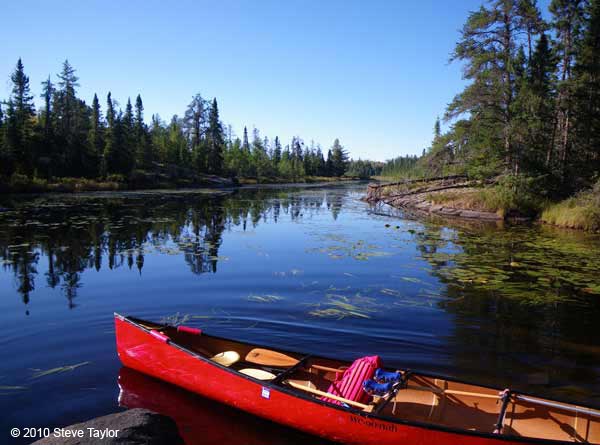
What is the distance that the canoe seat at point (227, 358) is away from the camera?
620 cm

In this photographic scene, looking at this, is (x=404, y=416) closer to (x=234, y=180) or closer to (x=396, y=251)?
(x=396, y=251)

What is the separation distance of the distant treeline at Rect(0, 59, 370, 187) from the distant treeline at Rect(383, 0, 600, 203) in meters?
43.6

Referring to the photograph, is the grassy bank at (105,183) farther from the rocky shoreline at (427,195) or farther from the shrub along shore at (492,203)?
the shrub along shore at (492,203)

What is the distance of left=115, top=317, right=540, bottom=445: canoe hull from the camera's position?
A: 433 centimetres

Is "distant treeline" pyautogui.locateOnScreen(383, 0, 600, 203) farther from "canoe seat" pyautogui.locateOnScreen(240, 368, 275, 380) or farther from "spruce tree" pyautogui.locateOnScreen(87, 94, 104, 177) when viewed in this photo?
"spruce tree" pyautogui.locateOnScreen(87, 94, 104, 177)

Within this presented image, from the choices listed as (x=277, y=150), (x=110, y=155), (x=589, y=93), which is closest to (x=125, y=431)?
(x=589, y=93)

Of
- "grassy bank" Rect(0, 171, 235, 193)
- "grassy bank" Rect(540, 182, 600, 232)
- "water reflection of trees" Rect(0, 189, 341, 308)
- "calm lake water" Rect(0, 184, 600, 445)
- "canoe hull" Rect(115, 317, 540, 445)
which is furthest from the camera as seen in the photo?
"grassy bank" Rect(0, 171, 235, 193)

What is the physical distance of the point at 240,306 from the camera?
948 centimetres

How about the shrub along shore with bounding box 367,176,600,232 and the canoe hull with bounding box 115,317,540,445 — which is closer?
the canoe hull with bounding box 115,317,540,445

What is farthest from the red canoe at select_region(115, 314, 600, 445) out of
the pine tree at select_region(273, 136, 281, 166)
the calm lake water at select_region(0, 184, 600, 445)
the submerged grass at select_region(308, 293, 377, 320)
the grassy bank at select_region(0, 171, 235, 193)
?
the pine tree at select_region(273, 136, 281, 166)

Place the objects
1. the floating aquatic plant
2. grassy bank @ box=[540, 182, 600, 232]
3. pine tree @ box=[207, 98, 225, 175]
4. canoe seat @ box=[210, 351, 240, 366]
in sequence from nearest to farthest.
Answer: canoe seat @ box=[210, 351, 240, 366] → the floating aquatic plant → grassy bank @ box=[540, 182, 600, 232] → pine tree @ box=[207, 98, 225, 175]

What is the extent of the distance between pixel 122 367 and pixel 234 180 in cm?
7352

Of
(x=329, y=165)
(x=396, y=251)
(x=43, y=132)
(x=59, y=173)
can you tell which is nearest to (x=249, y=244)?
(x=396, y=251)

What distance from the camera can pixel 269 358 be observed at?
20.4 ft
